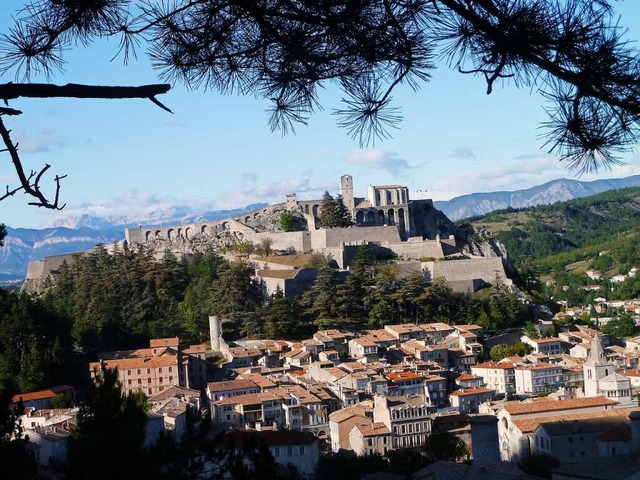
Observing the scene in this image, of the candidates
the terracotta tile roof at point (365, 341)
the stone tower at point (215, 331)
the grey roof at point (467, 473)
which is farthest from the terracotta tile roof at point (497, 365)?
the grey roof at point (467, 473)

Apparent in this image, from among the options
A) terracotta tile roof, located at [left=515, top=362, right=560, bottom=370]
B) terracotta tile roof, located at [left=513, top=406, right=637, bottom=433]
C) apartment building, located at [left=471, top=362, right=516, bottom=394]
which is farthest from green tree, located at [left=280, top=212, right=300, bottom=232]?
terracotta tile roof, located at [left=513, top=406, right=637, bottom=433]

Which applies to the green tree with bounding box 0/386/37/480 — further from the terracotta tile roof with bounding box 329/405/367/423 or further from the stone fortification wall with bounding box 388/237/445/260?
the stone fortification wall with bounding box 388/237/445/260

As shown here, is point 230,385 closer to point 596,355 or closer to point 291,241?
point 596,355

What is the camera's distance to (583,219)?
125 meters

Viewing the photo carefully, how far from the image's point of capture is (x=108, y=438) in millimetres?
9484

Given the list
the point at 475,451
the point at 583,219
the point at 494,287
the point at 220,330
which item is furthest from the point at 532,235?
the point at 475,451

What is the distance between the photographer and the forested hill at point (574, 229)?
89.3m

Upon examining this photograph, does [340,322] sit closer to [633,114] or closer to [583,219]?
[633,114]

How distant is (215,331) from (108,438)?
81.0 ft

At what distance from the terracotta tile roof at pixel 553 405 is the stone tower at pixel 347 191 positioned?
18.1 m

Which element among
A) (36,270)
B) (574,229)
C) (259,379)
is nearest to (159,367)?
(259,379)

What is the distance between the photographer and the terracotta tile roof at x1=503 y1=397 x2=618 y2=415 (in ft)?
82.7

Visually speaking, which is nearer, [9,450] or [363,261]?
[9,450]

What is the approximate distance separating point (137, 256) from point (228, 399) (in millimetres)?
14178
